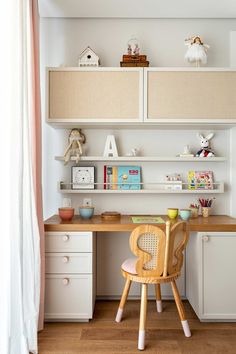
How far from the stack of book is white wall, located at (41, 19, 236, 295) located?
274 mm

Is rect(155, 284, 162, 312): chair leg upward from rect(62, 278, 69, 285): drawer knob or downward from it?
downward

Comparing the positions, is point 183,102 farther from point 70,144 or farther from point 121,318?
point 121,318

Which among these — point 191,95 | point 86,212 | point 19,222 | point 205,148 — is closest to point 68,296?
point 86,212

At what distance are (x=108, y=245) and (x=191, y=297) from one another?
0.88 m

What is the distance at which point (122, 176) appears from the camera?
3.05 m

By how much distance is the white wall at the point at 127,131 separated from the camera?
3.08 m

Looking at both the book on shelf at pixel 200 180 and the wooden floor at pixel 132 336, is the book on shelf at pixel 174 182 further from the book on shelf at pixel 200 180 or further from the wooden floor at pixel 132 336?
the wooden floor at pixel 132 336

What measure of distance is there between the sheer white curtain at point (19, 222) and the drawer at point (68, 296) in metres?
0.29

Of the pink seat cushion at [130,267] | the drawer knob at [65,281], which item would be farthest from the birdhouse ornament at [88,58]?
the drawer knob at [65,281]

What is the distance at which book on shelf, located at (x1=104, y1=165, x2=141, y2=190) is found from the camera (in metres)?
3.03

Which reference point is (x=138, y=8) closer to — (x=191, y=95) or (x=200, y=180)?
(x=191, y=95)

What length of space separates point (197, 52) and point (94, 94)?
99cm

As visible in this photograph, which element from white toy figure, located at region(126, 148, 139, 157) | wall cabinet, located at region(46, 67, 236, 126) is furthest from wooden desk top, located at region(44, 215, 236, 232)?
wall cabinet, located at region(46, 67, 236, 126)

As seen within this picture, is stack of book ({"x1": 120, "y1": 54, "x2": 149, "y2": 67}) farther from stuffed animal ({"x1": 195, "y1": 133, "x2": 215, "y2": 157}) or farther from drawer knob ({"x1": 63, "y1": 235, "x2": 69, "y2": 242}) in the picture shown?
drawer knob ({"x1": 63, "y1": 235, "x2": 69, "y2": 242})
